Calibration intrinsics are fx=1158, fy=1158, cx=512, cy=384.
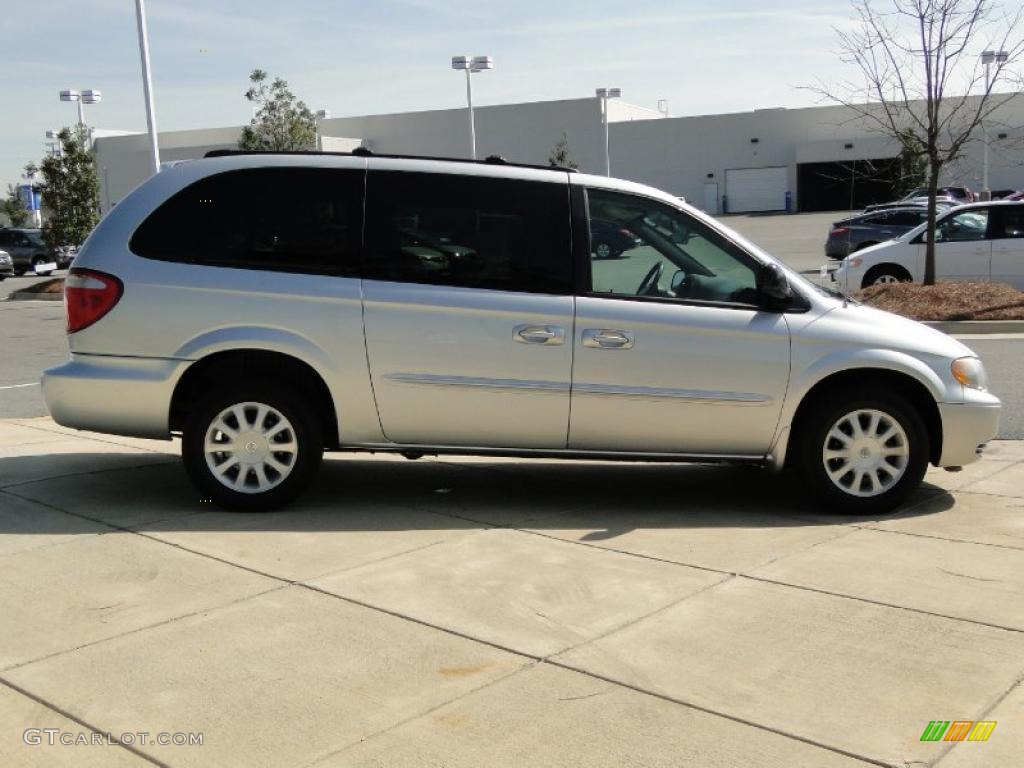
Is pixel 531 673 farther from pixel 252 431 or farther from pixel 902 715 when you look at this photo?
pixel 252 431

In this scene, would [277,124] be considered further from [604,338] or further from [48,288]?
[604,338]

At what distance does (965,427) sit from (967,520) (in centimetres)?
52

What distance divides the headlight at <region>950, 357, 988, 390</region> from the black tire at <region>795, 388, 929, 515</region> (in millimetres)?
327

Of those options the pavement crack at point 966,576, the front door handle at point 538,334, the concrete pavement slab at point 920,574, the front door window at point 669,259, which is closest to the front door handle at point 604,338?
the front door handle at point 538,334

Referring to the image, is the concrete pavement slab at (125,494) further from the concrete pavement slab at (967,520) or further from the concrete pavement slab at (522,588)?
the concrete pavement slab at (967,520)

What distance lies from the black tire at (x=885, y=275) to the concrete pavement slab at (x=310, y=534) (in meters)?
14.1

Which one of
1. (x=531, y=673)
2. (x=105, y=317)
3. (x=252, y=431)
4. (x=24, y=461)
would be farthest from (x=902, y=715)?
(x=24, y=461)

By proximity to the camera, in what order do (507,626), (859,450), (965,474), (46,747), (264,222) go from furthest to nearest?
(965,474)
(859,450)
(264,222)
(507,626)
(46,747)

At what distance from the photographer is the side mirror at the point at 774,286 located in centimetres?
627

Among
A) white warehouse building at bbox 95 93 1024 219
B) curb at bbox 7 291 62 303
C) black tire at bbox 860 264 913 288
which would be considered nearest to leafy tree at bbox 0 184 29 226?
Result: white warehouse building at bbox 95 93 1024 219

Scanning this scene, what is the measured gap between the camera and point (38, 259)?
4112cm

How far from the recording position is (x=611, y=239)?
A: 256 inches

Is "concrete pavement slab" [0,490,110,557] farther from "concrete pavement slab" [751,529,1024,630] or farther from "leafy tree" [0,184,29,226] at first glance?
"leafy tree" [0,184,29,226]

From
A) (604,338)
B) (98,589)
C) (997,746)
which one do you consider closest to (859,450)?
(604,338)
